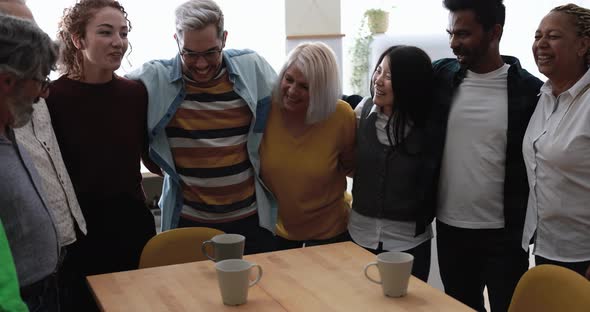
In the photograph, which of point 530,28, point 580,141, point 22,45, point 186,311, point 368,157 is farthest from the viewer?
point 530,28

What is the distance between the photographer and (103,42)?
7.38 ft

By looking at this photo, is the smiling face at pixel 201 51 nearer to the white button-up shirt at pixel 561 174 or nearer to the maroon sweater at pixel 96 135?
the maroon sweater at pixel 96 135

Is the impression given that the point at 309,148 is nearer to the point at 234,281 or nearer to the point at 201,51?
the point at 201,51

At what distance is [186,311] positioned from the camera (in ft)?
5.48

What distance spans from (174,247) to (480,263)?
112 cm

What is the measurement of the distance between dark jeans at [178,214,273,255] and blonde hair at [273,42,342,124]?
1.50 ft

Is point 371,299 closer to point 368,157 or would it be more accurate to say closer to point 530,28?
point 368,157

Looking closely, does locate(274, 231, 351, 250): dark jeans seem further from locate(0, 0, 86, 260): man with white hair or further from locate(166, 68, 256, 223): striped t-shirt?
locate(0, 0, 86, 260): man with white hair

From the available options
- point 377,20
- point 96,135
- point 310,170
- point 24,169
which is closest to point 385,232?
point 310,170

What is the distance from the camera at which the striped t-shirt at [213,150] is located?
246 cm

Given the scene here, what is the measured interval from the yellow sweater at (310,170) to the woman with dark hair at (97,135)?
524mm

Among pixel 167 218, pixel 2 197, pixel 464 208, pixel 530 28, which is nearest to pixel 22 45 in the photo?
pixel 2 197

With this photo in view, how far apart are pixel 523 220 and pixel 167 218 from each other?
52.8 inches

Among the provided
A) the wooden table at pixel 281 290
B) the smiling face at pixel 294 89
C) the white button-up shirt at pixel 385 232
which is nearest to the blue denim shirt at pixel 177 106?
the smiling face at pixel 294 89
